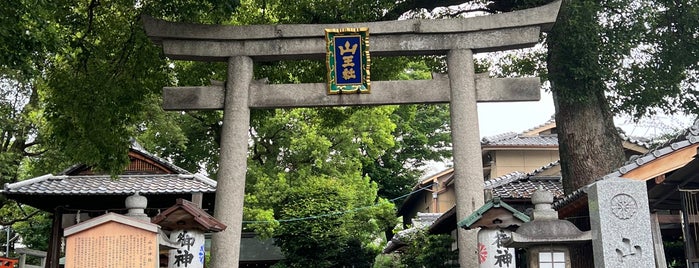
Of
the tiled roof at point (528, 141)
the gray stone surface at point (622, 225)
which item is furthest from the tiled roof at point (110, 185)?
the tiled roof at point (528, 141)

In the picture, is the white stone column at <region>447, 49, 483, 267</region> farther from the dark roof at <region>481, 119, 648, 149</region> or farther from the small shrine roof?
the dark roof at <region>481, 119, 648, 149</region>

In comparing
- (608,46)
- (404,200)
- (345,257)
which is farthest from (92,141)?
(404,200)

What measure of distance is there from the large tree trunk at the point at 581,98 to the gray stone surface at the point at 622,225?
461 centimetres

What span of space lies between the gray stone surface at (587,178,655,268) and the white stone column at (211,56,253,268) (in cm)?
528

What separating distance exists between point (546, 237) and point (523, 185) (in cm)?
1091

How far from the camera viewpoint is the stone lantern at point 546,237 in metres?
7.62

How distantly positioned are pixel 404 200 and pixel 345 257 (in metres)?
11.9

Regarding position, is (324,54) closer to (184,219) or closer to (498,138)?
(184,219)

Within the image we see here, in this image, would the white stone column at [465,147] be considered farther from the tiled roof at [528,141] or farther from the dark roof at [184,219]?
the tiled roof at [528,141]

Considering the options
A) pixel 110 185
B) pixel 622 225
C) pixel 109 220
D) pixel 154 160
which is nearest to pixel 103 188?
pixel 110 185

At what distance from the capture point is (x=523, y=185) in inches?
719

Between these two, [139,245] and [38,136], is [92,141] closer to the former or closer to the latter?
[139,245]

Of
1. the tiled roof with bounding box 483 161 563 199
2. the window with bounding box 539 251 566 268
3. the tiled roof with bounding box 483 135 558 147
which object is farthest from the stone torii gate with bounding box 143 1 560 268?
the tiled roof with bounding box 483 135 558 147

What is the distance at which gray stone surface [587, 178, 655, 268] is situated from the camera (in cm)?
733
